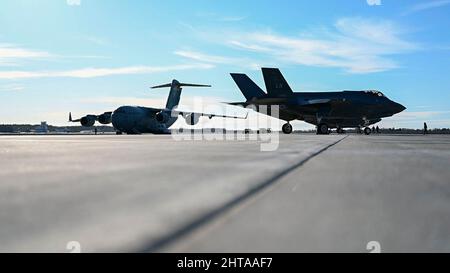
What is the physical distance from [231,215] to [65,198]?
1344 millimetres

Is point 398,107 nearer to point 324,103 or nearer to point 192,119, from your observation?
point 324,103

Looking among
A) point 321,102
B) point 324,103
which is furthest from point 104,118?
point 324,103

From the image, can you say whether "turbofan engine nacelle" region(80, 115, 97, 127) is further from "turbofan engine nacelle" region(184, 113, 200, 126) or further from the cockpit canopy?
the cockpit canopy

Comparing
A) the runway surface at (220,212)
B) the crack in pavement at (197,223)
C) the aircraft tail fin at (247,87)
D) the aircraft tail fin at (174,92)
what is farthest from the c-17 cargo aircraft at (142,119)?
the crack in pavement at (197,223)

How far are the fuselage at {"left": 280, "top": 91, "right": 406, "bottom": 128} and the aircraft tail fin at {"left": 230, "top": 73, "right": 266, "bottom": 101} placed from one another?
Result: 355 cm

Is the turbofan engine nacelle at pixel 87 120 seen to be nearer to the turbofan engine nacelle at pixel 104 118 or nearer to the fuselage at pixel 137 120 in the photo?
the turbofan engine nacelle at pixel 104 118

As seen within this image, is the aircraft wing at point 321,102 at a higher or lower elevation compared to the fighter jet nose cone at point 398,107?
higher

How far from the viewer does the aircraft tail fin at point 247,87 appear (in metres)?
44.8

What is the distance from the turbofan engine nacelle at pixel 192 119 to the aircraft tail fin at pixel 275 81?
12908 millimetres

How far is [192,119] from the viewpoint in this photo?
53.4m

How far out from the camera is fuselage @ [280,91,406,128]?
42.4m
